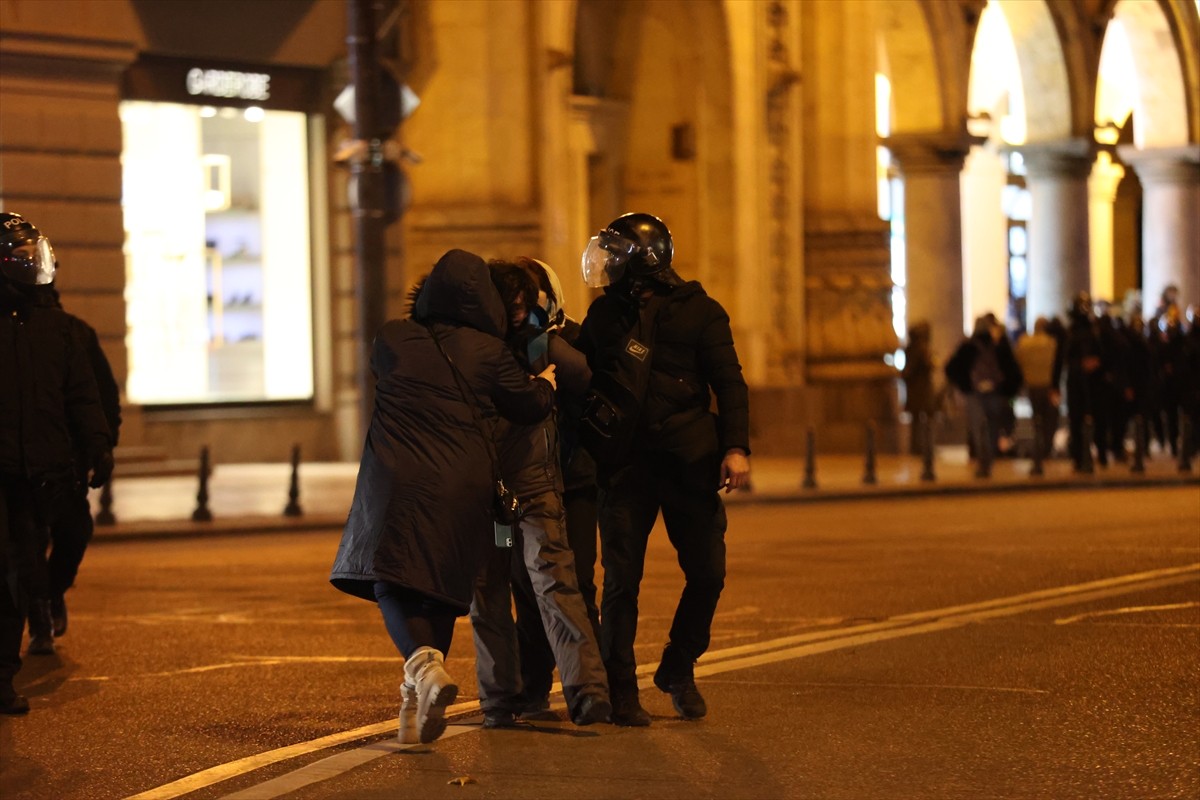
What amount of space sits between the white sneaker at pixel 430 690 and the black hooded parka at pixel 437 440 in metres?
0.22

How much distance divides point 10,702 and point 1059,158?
28.7 m

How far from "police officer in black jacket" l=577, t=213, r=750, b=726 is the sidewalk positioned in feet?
31.8

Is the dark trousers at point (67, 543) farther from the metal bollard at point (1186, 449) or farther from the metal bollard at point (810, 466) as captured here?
the metal bollard at point (1186, 449)

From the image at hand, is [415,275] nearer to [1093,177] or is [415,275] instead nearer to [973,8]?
[973,8]

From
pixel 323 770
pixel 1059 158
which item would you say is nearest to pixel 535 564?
pixel 323 770

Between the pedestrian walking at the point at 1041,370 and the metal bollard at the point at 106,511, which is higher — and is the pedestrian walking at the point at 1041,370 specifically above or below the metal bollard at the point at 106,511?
above

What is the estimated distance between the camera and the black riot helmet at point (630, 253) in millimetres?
8594

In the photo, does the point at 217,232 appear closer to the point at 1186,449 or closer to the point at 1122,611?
the point at 1186,449

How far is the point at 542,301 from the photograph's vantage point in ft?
28.1

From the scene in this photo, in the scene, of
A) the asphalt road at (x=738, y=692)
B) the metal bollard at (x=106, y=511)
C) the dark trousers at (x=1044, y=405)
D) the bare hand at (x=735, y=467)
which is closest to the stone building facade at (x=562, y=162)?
the metal bollard at (x=106, y=511)

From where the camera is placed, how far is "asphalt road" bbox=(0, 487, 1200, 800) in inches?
300

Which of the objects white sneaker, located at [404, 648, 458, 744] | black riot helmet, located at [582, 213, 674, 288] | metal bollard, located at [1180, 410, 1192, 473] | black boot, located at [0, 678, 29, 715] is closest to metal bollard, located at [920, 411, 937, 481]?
metal bollard, located at [1180, 410, 1192, 473]

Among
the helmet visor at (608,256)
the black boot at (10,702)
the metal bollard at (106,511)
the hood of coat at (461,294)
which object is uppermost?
the helmet visor at (608,256)

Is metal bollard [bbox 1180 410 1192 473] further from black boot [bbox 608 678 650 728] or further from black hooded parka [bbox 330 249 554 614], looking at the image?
black hooded parka [bbox 330 249 554 614]
